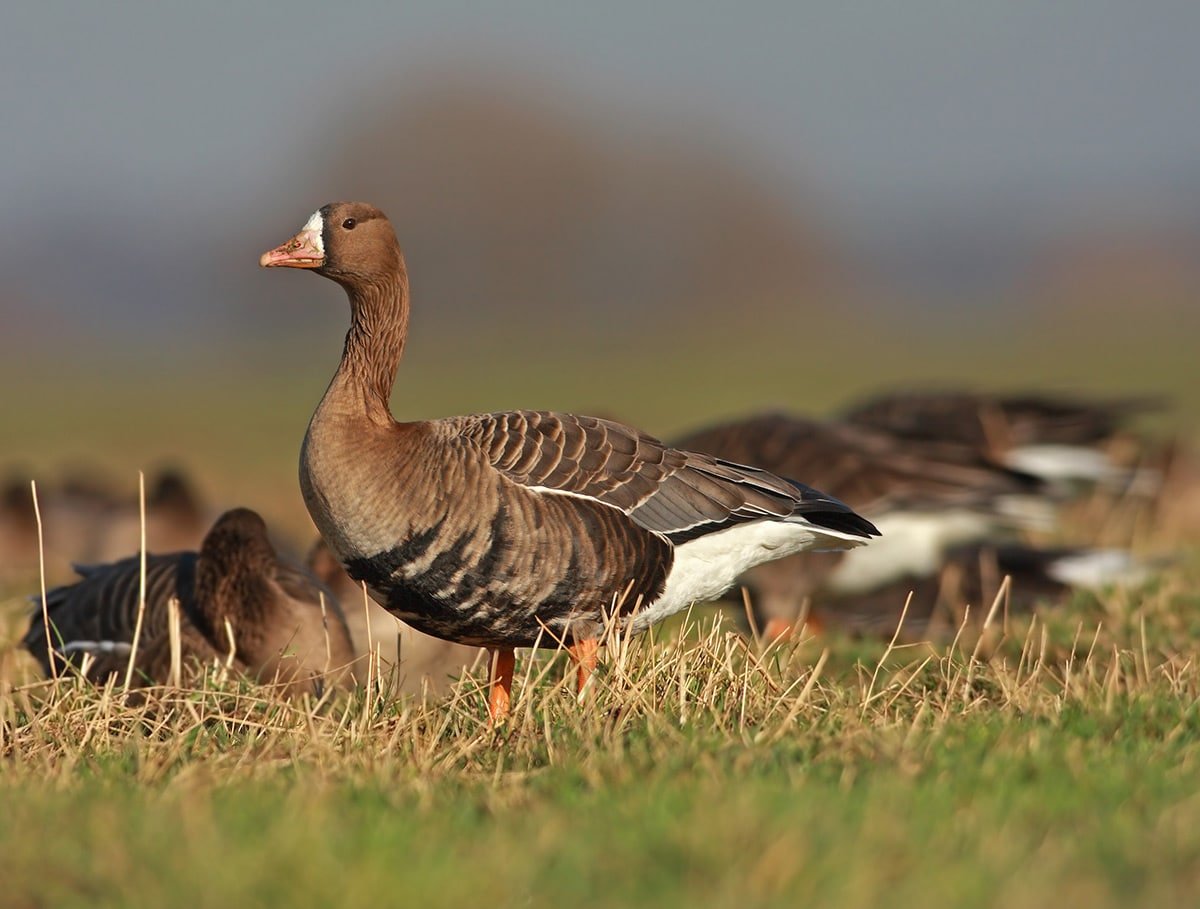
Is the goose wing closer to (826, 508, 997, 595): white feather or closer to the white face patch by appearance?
the white face patch

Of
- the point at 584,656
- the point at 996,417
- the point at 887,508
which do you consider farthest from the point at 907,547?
the point at 584,656

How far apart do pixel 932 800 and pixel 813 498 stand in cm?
259

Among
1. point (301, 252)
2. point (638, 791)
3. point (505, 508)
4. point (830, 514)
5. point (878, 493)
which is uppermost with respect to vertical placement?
point (301, 252)

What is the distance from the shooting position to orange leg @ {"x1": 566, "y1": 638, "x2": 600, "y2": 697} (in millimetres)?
5676

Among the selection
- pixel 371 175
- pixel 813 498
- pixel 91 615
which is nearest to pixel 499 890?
pixel 813 498

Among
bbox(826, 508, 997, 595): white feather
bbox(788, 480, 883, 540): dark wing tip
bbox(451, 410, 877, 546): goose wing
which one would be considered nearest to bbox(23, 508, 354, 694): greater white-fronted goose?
bbox(451, 410, 877, 546): goose wing

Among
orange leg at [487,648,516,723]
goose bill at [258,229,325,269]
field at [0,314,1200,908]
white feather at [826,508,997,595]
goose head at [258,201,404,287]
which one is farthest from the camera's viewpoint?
white feather at [826,508,997,595]

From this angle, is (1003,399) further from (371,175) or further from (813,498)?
(371,175)

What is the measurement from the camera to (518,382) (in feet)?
186

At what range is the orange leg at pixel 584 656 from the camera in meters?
5.68

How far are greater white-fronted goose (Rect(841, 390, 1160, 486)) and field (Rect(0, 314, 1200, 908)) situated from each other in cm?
379

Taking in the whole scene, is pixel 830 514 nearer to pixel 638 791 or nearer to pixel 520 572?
pixel 520 572

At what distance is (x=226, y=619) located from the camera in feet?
22.6

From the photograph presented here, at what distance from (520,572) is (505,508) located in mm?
240
